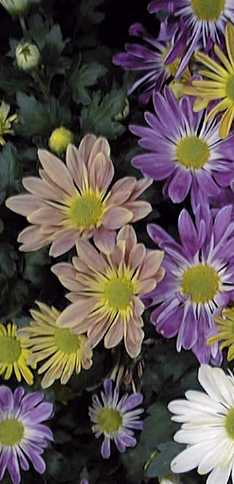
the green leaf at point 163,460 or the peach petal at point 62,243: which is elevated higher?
the peach petal at point 62,243

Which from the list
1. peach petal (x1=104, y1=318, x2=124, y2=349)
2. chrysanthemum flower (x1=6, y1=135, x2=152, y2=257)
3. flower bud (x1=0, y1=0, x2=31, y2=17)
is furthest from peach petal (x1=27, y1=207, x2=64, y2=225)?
flower bud (x1=0, y1=0, x2=31, y2=17)

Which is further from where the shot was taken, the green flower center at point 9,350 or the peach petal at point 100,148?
the green flower center at point 9,350

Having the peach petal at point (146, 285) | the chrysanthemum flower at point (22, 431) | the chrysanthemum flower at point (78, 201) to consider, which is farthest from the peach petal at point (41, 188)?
the chrysanthemum flower at point (22, 431)

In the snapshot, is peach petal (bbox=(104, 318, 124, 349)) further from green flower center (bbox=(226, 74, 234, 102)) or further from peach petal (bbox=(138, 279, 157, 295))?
green flower center (bbox=(226, 74, 234, 102))

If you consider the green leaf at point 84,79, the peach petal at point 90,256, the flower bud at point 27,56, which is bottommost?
the peach petal at point 90,256

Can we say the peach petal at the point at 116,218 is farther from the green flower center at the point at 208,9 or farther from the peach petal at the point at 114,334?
the green flower center at the point at 208,9

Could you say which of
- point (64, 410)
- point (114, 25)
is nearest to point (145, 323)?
point (64, 410)
